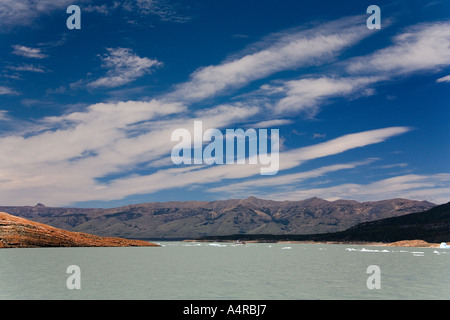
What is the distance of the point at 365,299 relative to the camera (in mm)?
52125
